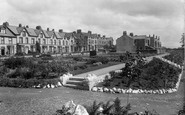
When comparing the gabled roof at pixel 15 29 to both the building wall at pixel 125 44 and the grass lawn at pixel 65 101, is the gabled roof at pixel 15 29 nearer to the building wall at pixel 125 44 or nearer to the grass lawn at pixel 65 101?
the building wall at pixel 125 44

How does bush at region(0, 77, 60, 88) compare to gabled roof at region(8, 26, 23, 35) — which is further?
gabled roof at region(8, 26, 23, 35)

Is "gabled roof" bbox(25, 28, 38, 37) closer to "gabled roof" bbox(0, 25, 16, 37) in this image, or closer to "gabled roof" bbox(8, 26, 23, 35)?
"gabled roof" bbox(8, 26, 23, 35)

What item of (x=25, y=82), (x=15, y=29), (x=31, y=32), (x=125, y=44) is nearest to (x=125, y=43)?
(x=125, y=44)

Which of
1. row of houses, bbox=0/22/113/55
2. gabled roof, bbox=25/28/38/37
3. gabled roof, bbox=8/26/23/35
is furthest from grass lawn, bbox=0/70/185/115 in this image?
gabled roof, bbox=25/28/38/37

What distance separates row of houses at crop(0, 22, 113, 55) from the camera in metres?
54.4

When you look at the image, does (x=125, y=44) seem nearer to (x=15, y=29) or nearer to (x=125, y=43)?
(x=125, y=43)

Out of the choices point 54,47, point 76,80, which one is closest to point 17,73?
point 76,80

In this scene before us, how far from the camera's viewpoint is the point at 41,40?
68.1 metres

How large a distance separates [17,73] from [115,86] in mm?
8528

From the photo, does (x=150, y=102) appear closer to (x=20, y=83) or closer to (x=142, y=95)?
(x=142, y=95)

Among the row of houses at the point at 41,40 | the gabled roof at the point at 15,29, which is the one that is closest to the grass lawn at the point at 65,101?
the row of houses at the point at 41,40

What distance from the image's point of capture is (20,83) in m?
13.2

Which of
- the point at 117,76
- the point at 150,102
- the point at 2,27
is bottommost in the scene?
the point at 150,102

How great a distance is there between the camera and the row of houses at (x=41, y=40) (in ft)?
178
